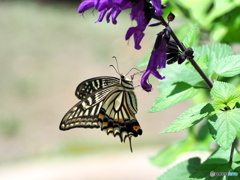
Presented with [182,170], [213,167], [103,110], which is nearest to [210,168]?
[213,167]

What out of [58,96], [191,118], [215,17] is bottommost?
[191,118]

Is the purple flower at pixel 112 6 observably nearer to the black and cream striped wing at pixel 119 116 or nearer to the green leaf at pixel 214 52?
the green leaf at pixel 214 52

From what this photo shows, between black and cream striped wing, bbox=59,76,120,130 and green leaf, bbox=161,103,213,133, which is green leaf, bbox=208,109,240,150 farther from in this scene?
black and cream striped wing, bbox=59,76,120,130

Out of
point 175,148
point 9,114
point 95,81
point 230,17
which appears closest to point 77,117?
point 95,81

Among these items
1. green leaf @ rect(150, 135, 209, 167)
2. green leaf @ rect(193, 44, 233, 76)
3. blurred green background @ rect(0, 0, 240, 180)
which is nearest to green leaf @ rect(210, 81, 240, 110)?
green leaf @ rect(193, 44, 233, 76)

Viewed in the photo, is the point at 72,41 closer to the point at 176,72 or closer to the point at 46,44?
the point at 46,44

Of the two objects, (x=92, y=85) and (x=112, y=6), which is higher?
(x=92, y=85)

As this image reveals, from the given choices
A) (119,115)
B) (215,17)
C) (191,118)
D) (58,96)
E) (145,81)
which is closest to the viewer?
(191,118)

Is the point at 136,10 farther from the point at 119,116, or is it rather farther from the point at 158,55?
the point at 119,116
